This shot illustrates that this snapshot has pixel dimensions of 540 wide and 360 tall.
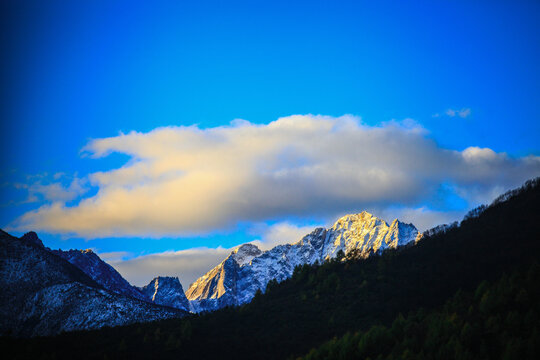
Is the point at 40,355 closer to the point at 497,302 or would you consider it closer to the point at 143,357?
the point at 143,357

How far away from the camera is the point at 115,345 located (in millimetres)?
180625

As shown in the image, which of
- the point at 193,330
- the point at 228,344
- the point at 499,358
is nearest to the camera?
the point at 499,358

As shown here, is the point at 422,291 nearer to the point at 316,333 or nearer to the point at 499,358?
the point at 316,333

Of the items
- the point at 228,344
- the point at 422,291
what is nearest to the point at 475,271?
the point at 422,291

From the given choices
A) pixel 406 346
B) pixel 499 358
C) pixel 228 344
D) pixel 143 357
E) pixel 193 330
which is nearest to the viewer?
pixel 499 358

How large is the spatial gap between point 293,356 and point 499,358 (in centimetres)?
6154

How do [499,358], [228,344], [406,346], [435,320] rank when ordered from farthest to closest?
[228,344] → [435,320] → [406,346] → [499,358]

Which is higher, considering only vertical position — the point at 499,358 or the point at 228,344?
the point at 228,344

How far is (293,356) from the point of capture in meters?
164

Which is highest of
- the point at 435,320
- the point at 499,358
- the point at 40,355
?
the point at 40,355

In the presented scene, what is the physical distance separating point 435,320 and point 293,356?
45319 mm

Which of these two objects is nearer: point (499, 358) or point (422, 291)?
point (499, 358)

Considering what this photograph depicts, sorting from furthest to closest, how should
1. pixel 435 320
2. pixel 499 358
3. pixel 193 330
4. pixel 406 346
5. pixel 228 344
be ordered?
pixel 193 330, pixel 228 344, pixel 435 320, pixel 406 346, pixel 499 358

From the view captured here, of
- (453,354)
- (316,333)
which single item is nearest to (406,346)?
(453,354)
